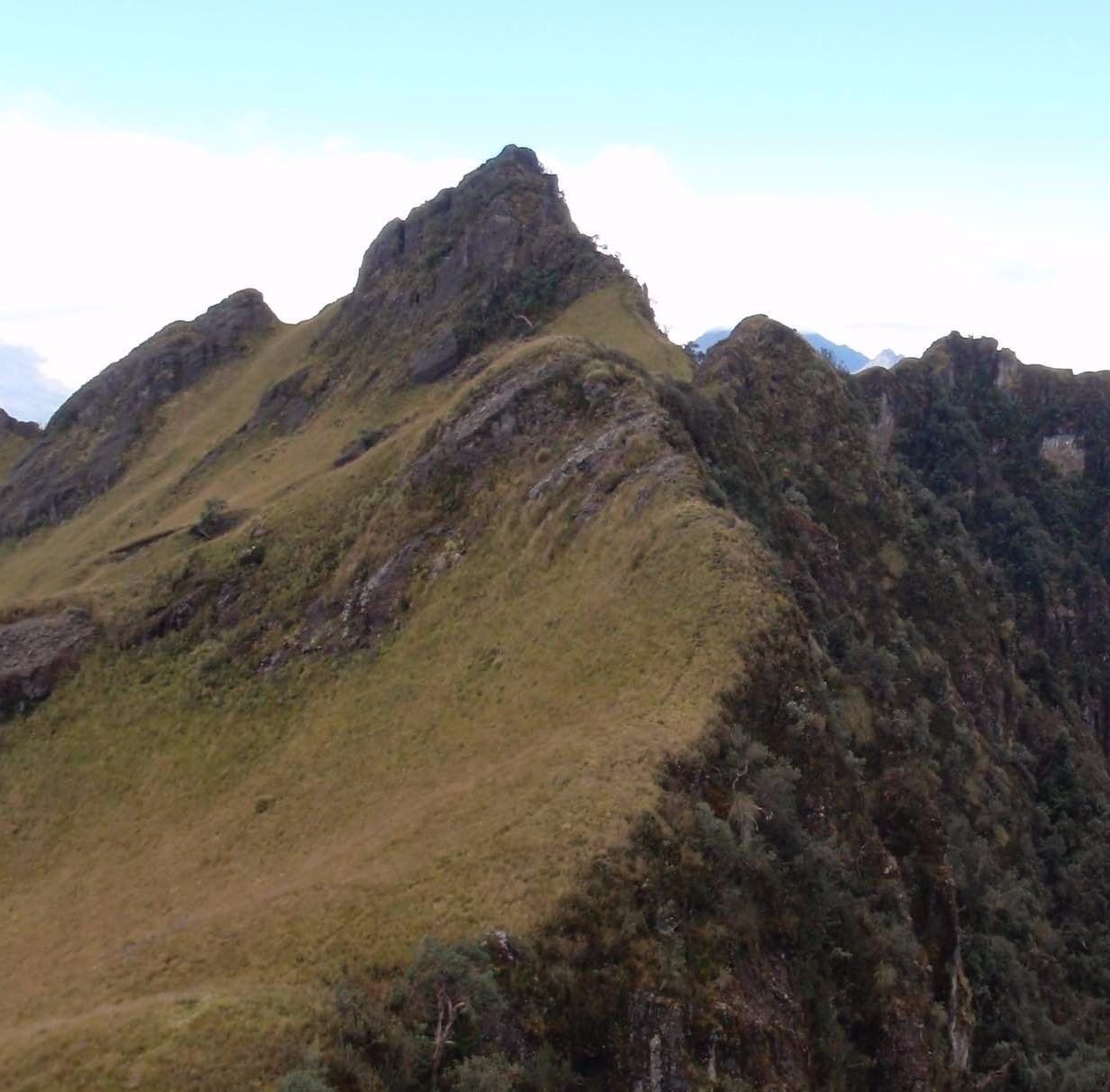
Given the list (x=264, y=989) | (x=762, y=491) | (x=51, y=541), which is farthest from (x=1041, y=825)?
(x=51, y=541)

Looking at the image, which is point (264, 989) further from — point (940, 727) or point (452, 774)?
point (940, 727)

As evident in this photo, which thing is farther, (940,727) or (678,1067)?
(940,727)

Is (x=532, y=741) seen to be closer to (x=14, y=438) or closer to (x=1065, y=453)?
(x=14, y=438)

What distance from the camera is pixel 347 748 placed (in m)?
42.2

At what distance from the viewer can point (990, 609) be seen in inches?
3201

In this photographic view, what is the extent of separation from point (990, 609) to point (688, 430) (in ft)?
136

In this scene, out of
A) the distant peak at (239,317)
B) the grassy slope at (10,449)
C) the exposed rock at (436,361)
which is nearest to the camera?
the exposed rock at (436,361)

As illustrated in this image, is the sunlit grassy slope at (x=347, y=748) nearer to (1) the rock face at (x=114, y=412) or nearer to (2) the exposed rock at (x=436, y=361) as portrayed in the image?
(2) the exposed rock at (x=436, y=361)

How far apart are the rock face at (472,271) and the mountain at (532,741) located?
0.51 meters

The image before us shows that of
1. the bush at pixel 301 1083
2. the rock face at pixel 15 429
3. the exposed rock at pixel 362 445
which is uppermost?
the rock face at pixel 15 429

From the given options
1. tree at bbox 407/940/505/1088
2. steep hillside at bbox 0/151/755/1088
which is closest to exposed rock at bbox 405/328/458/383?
steep hillside at bbox 0/151/755/1088

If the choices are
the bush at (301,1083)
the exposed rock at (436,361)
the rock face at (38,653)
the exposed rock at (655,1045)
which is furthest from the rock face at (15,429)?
the exposed rock at (655,1045)

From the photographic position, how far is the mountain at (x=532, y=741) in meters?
24.7

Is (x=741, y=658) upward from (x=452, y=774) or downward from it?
upward
